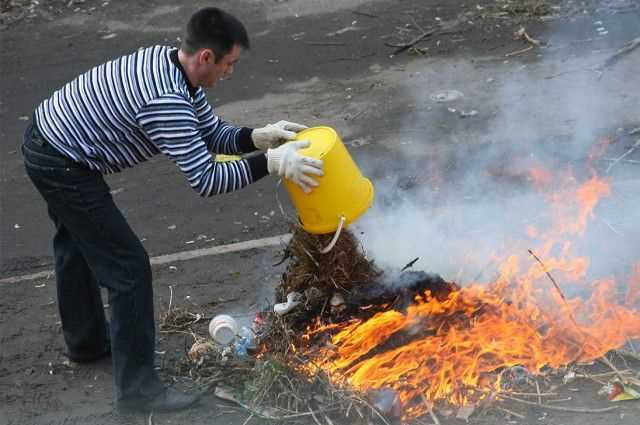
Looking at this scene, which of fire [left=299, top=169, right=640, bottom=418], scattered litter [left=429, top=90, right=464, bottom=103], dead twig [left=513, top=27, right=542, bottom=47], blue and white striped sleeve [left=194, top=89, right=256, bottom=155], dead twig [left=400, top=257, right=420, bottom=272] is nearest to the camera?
fire [left=299, top=169, right=640, bottom=418]

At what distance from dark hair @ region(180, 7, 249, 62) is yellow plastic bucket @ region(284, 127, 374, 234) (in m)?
0.57

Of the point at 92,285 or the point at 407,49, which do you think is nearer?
the point at 92,285

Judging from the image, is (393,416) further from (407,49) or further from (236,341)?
(407,49)

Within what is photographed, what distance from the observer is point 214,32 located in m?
4.01

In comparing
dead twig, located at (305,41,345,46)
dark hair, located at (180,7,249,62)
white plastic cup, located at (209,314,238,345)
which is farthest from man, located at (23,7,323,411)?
dead twig, located at (305,41,345,46)

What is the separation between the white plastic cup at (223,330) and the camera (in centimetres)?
477

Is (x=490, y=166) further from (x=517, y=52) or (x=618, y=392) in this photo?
(x=618, y=392)

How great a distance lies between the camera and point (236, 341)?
4801 millimetres

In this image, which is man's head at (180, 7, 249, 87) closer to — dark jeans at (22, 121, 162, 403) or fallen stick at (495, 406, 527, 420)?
dark jeans at (22, 121, 162, 403)

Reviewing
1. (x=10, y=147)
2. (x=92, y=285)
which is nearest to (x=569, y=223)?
(x=92, y=285)

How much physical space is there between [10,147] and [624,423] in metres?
6.32

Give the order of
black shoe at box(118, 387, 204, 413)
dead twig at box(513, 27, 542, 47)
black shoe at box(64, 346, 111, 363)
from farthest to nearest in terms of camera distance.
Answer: dead twig at box(513, 27, 542, 47) → black shoe at box(64, 346, 111, 363) → black shoe at box(118, 387, 204, 413)

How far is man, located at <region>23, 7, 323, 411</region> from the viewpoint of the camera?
4.03 meters

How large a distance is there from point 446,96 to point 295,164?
4324 millimetres
